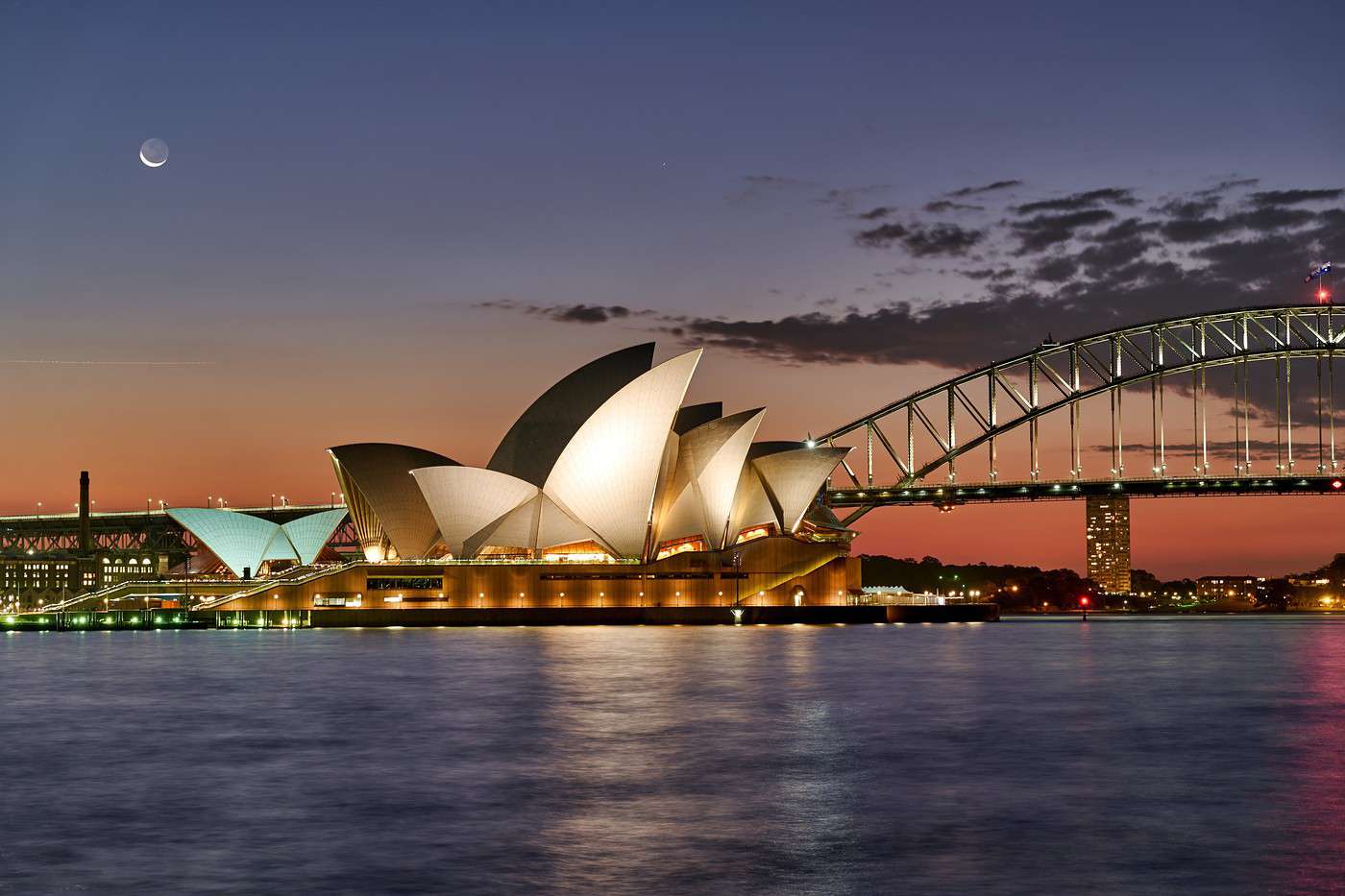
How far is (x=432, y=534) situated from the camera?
105188 mm

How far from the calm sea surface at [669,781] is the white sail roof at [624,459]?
36.2 metres

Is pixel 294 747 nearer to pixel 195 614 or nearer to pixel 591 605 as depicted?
pixel 591 605

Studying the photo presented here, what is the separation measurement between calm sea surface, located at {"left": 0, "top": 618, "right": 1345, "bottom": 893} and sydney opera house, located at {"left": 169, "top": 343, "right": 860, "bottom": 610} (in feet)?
137

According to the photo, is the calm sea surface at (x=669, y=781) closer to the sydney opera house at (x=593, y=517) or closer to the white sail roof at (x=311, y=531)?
the sydney opera house at (x=593, y=517)

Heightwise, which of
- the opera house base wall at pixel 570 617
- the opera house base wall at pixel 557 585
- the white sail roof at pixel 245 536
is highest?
the white sail roof at pixel 245 536

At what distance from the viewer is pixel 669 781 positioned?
80.7ft

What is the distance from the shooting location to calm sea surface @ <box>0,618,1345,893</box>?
17.3 metres

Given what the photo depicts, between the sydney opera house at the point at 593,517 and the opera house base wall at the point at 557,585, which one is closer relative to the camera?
the sydney opera house at the point at 593,517

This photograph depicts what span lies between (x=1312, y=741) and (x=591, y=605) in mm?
73302

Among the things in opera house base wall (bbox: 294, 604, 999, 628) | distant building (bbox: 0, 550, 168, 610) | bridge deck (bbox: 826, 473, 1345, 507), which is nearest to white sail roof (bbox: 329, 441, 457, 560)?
opera house base wall (bbox: 294, 604, 999, 628)

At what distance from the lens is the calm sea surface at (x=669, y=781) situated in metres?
17.3

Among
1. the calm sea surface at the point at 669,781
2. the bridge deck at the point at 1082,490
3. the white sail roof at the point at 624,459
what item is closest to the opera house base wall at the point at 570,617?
the white sail roof at the point at 624,459

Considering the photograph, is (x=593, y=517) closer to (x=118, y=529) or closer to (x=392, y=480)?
(x=392, y=480)

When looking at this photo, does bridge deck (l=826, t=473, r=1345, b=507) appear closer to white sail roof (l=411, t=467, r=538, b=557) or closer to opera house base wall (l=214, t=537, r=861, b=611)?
opera house base wall (l=214, t=537, r=861, b=611)
